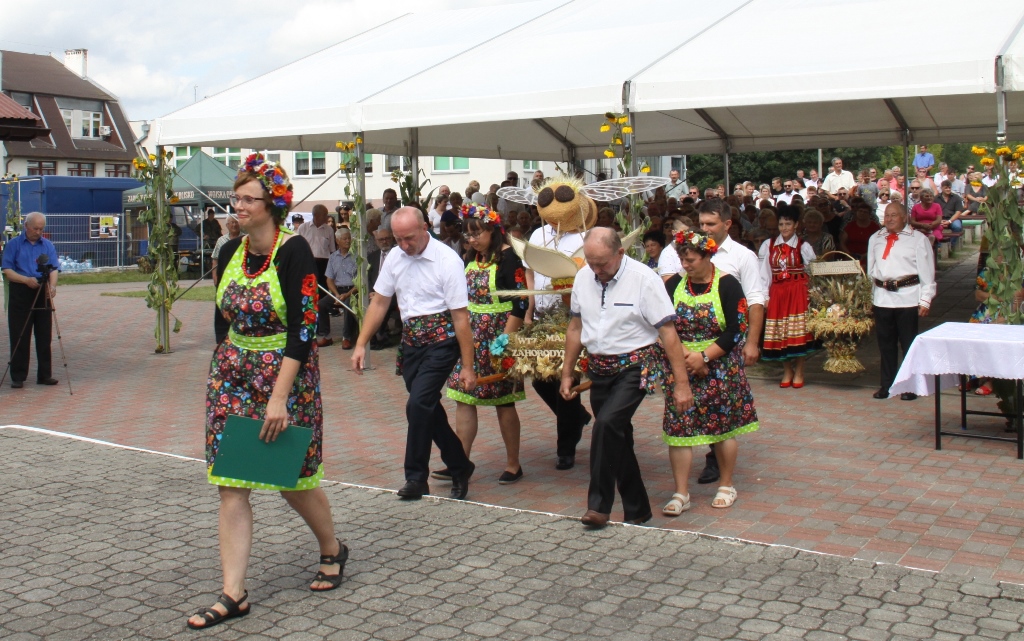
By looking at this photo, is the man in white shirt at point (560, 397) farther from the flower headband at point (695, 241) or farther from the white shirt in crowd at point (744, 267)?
the flower headband at point (695, 241)

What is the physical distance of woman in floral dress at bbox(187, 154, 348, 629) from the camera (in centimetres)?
470

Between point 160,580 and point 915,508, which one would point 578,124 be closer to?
point 915,508

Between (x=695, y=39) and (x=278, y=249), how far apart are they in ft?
24.0

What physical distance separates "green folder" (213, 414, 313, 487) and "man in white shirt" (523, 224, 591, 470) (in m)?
2.82

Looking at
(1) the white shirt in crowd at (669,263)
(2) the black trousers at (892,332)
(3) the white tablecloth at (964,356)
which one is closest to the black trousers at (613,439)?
(1) the white shirt in crowd at (669,263)

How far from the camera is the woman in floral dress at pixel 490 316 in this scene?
712 cm

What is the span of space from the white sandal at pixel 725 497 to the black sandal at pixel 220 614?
2.95 meters

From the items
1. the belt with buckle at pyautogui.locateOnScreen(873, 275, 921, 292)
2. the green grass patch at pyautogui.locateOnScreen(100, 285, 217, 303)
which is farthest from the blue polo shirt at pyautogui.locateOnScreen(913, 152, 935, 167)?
the green grass patch at pyautogui.locateOnScreen(100, 285, 217, 303)

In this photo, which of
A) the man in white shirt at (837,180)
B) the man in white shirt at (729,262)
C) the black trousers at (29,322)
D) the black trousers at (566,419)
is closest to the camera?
the man in white shirt at (729,262)

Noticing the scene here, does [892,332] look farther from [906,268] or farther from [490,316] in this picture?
[490,316]

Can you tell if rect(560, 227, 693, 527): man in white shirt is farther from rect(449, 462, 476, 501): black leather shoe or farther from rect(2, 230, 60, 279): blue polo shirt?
rect(2, 230, 60, 279): blue polo shirt

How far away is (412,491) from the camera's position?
675 cm

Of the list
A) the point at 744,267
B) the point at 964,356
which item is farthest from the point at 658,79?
the point at 964,356

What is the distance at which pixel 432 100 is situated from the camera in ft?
36.9
